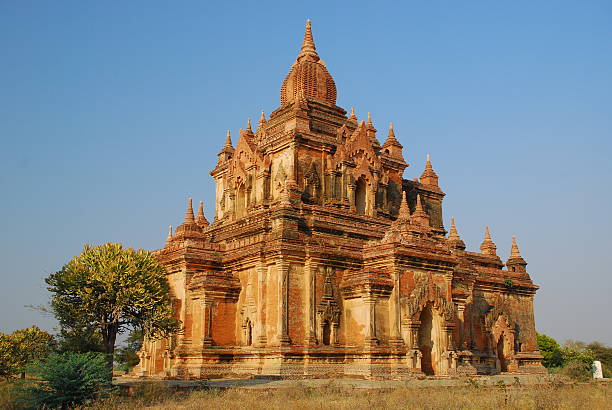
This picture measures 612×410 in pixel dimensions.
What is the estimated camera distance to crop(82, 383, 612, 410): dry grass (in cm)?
1741

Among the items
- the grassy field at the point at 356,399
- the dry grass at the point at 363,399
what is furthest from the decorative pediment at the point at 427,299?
the dry grass at the point at 363,399

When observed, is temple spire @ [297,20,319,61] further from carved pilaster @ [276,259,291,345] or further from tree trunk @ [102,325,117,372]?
tree trunk @ [102,325,117,372]

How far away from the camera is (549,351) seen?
6025cm

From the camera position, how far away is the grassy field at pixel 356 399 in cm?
1744

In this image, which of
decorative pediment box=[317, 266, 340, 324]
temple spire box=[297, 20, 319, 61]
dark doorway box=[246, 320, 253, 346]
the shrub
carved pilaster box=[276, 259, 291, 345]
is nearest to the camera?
the shrub

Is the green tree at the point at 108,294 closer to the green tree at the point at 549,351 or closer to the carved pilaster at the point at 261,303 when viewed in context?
the carved pilaster at the point at 261,303

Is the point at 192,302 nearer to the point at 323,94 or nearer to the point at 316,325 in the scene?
the point at 316,325

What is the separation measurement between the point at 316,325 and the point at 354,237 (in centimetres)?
560

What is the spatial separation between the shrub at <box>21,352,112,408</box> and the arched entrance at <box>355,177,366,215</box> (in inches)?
709

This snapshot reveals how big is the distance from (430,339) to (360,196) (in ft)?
31.0

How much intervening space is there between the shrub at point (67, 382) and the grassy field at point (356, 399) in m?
0.68

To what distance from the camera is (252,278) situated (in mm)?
29031

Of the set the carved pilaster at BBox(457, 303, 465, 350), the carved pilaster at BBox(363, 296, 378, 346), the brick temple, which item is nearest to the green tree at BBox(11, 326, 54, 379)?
the brick temple

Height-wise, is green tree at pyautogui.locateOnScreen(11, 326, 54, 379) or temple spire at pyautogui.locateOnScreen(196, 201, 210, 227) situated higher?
temple spire at pyautogui.locateOnScreen(196, 201, 210, 227)
